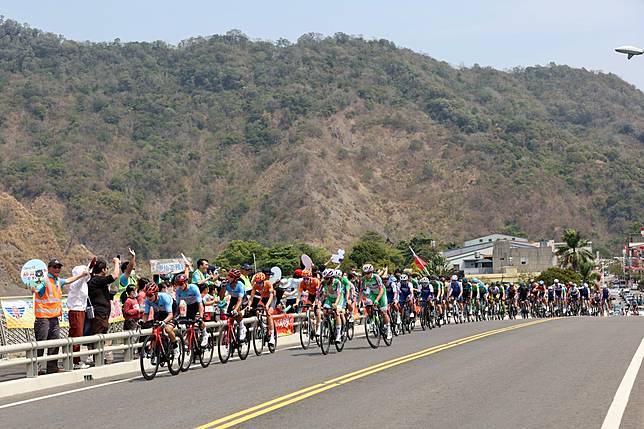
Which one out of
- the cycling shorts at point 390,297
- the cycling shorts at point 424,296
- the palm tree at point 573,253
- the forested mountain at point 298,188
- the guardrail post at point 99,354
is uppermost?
the forested mountain at point 298,188

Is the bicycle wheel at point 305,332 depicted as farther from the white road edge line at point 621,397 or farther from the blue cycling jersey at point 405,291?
the white road edge line at point 621,397

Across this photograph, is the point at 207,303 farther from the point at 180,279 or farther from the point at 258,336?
the point at 180,279

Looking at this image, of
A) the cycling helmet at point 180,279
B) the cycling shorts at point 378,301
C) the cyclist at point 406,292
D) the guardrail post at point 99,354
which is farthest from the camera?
the cyclist at point 406,292

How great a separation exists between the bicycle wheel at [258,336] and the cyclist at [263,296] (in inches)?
9.0

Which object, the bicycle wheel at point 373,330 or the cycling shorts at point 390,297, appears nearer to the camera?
the bicycle wheel at point 373,330

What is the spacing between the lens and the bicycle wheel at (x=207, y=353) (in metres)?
20.5

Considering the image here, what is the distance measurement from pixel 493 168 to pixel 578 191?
49.4 ft

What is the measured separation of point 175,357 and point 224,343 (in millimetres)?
3561

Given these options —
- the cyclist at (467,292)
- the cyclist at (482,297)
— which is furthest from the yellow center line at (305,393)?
the cyclist at (482,297)

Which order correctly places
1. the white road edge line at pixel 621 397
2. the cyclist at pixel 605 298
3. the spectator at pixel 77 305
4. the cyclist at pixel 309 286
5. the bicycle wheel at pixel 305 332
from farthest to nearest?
the cyclist at pixel 605 298 < the cyclist at pixel 309 286 < the bicycle wheel at pixel 305 332 < the spectator at pixel 77 305 < the white road edge line at pixel 621 397

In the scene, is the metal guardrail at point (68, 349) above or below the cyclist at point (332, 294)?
below

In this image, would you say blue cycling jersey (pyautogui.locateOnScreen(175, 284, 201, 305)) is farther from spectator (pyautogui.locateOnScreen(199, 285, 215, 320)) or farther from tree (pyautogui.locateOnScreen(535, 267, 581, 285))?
tree (pyautogui.locateOnScreen(535, 267, 581, 285))

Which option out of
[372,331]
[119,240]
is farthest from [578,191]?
[372,331]

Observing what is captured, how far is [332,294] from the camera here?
78.8 ft
